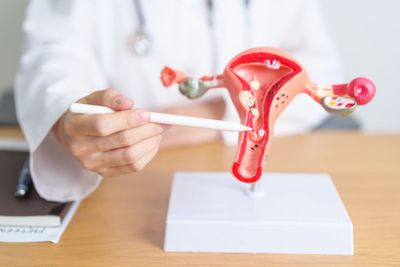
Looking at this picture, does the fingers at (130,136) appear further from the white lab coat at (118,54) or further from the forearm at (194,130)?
the forearm at (194,130)

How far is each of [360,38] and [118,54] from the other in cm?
57

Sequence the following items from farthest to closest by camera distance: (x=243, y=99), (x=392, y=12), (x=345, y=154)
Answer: (x=392, y=12) → (x=345, y=154) → (x=243, y=99)

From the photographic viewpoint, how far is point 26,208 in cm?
56

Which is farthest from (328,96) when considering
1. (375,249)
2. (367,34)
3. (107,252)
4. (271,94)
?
(367,34)

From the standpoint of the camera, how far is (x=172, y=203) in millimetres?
531

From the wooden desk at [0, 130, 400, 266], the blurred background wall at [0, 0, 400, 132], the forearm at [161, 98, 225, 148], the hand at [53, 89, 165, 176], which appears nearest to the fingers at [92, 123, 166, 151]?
the hand at [53, 89, 165, 176]

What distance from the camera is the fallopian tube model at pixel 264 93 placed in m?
0.47

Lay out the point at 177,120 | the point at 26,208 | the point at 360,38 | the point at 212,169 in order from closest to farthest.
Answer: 1. the point at 177,120
2. the point at 26,208
3. the point at 212,169
4. the point at 360,38

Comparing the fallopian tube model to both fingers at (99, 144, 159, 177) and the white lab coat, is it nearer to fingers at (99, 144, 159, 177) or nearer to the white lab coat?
fingers at (99, 144, 159, 177)

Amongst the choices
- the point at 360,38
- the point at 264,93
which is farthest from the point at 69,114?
the point at 360,38

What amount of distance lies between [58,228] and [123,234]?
70 mm

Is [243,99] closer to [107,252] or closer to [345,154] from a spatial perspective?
→ [107,252]

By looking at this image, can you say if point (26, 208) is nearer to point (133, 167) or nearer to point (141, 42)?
point (133, 167)

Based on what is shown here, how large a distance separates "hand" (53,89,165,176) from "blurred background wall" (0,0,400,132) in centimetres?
60
